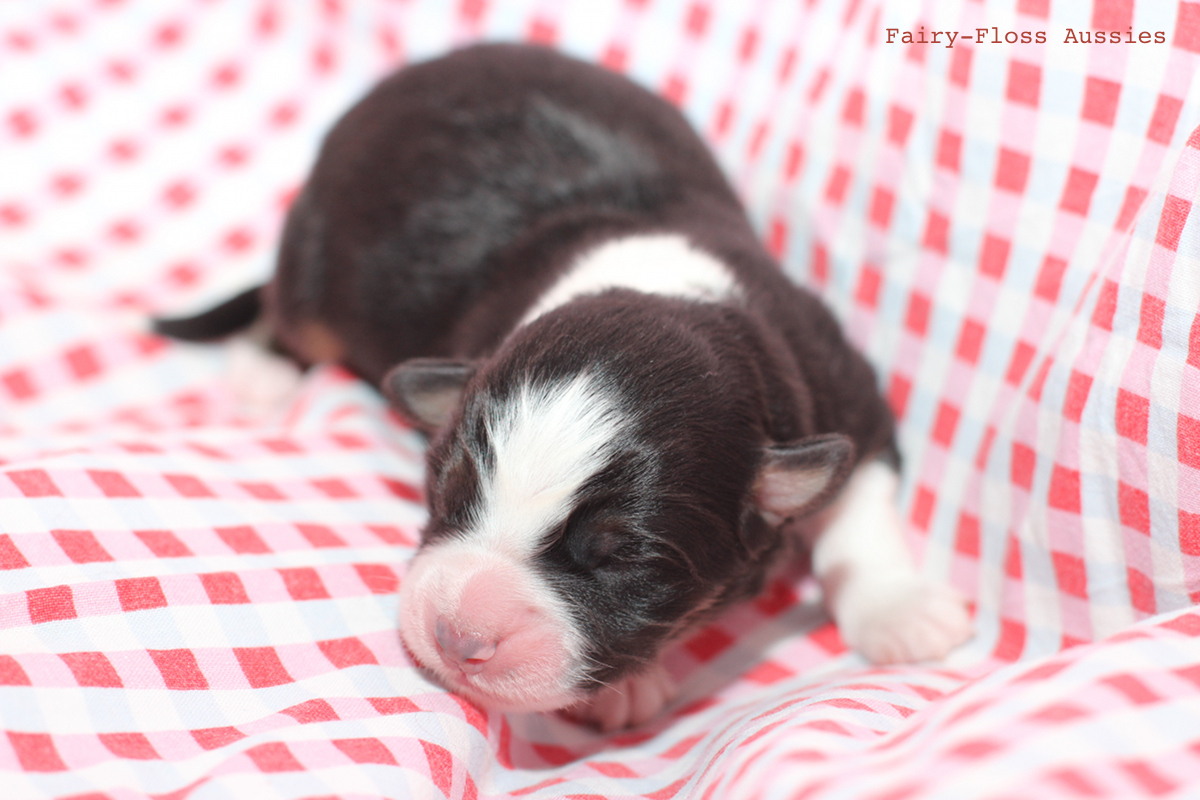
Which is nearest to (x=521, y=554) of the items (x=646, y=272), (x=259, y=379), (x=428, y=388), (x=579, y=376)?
(x=579, y=376)

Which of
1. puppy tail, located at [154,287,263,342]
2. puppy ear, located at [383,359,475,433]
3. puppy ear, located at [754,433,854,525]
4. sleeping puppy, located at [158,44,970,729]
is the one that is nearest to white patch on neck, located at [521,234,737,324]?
sleeping puppy, located at [158,44,970,729]

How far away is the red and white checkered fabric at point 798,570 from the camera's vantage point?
1.66 metres

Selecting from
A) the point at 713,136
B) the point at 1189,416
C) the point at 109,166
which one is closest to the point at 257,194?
the point at 109,166

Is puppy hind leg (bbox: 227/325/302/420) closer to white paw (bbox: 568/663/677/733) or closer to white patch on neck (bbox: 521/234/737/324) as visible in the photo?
white patch on neck (bbox: 521/234/737/324)

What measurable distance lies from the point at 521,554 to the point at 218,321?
1982 mm

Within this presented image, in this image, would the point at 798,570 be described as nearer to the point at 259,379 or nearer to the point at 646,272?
the point at 646,272

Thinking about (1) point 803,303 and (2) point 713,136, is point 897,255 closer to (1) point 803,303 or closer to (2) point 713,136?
(1) point 803,303

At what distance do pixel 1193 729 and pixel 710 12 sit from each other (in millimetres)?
2855

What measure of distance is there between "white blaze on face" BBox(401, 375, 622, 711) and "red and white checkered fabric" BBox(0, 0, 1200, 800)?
223 mm

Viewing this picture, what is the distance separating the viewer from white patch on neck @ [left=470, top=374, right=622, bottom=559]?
1.80m

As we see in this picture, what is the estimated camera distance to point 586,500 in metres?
1.81

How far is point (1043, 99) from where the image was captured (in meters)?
2.46

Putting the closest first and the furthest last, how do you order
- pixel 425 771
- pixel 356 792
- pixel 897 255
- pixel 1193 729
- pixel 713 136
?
pixel 1193 729 < pixel 356 792 < pixel 425 771 < pixel 897 255 < pixel 713 136

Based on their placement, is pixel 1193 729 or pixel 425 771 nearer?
Result: pixel 1193 729
